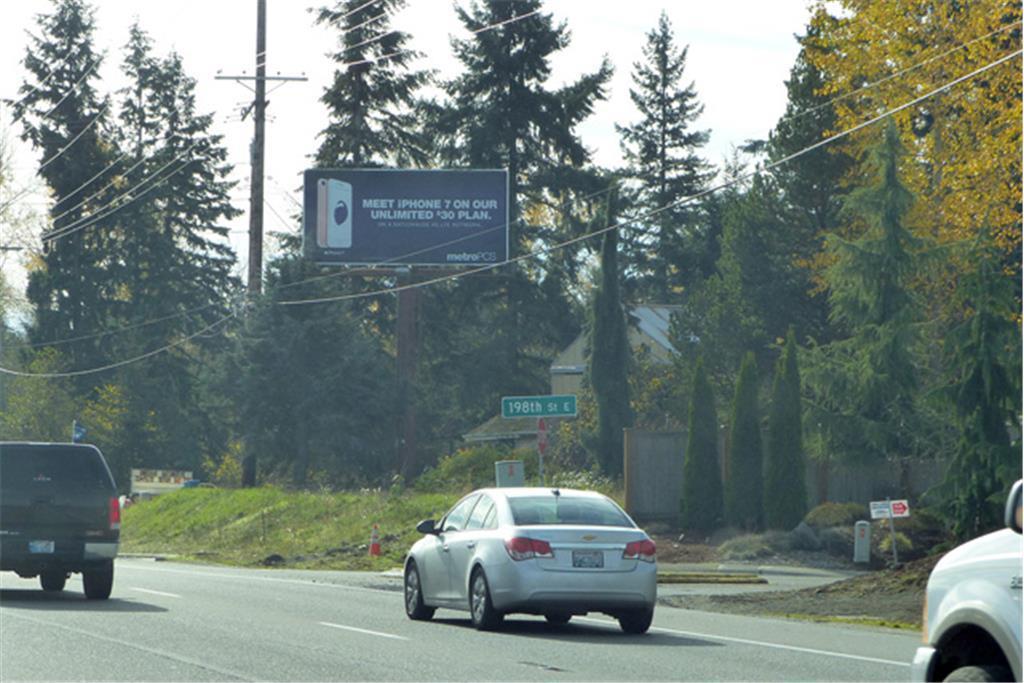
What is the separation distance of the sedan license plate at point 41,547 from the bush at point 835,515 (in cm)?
2077

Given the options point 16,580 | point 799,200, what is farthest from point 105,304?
point 16,580

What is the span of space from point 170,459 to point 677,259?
78.5ft

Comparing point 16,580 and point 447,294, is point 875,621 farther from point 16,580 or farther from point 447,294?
point 447,294

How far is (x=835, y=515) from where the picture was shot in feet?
129

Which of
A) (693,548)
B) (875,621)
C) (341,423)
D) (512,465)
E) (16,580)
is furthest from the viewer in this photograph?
(341,423)

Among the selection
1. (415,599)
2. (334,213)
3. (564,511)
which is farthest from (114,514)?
(334,213)

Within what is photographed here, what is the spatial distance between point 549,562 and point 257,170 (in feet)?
120

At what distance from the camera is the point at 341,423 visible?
57562 millimetres

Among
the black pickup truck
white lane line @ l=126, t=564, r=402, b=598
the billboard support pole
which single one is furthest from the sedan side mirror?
the billboard support pole

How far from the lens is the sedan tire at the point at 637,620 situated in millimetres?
18359

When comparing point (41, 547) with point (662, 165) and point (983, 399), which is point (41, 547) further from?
point (662, 165)

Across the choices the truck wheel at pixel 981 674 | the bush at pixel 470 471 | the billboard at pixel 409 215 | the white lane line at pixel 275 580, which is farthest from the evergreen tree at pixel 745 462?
the truck wheel at pixel 981 674

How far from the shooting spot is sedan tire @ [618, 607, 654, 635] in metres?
18.4

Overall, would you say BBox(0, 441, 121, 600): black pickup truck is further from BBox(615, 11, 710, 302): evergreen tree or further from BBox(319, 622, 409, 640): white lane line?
BBox(615, 11, 710, 302): evergreen tree
